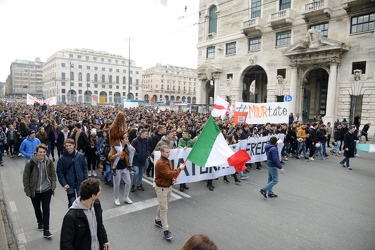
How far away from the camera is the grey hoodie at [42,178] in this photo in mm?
4668

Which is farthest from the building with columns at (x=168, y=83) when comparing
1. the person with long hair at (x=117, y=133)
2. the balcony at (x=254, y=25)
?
the person with long hair at (x=117, y=133)

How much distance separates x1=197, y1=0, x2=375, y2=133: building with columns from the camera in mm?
20500

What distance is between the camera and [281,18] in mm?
24703

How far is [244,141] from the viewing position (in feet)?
33.2

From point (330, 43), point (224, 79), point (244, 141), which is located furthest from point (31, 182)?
point (224, 79)

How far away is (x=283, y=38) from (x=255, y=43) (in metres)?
3.39

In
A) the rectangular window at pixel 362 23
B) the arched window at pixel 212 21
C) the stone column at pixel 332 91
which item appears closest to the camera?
the rectangular window at pixel 362 23

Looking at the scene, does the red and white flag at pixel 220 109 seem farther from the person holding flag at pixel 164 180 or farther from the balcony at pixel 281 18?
the balcony at pixel 281 18

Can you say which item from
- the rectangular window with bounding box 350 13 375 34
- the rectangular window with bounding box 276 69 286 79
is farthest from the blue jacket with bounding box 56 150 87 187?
the rectangular window with bounding box 276 69 286 79

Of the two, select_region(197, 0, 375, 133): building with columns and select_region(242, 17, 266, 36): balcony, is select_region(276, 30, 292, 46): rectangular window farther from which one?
select_region(242, 17, 266, 36): balcony

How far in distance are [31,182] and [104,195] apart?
275cm

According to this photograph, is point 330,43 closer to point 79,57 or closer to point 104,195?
point 104,195

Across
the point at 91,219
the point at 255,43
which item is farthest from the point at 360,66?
the point at 91,219

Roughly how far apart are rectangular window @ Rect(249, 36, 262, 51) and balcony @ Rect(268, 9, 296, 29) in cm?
219
